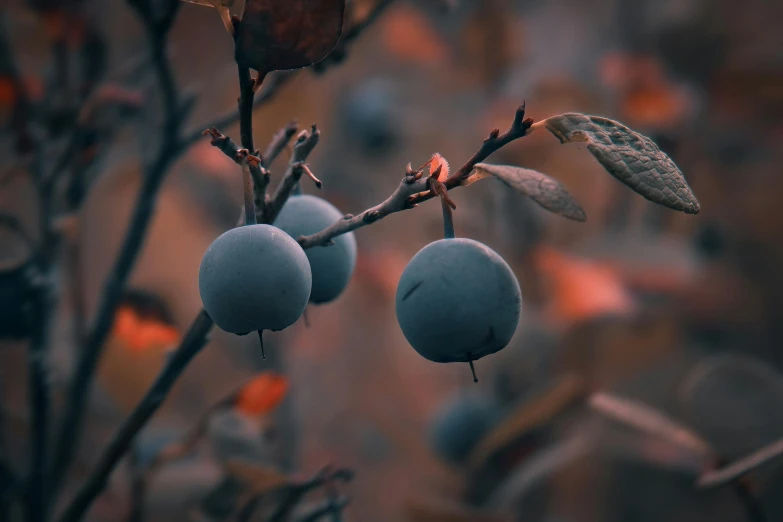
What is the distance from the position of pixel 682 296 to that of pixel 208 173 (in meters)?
0.88

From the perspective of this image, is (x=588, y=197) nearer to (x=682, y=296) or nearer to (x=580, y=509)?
(x=682, y=296)

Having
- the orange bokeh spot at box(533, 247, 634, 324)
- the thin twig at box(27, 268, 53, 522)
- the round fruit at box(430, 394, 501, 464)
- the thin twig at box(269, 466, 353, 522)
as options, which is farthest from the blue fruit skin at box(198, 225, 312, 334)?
the round fruit at box(430, 394, 501, 464)

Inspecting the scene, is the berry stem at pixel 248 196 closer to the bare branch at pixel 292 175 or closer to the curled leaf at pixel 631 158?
the bare branch at pixel 292 175

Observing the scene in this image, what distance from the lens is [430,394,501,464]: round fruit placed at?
124 centimetres

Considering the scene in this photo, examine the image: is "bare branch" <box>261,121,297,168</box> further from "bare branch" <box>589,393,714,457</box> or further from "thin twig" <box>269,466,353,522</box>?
"bare branch" <box>589,393,714,457</box>

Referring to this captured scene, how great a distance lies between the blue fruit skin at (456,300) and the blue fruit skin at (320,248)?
9 centimetres

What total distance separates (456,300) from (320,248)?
133mm

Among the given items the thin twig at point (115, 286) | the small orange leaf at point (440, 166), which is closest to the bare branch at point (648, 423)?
the small orange leaf at point (440, 166)

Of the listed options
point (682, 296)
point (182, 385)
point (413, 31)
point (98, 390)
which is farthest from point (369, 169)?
point (98, 390)

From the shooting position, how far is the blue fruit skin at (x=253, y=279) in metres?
0.44

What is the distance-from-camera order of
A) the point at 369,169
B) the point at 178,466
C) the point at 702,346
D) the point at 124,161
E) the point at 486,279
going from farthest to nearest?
the point at 369,169 < the point at 702,346 < the point at 124,161 < the point at 178,466 < the point at 486,279

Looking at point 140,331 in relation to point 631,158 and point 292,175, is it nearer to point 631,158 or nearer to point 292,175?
point 292,175

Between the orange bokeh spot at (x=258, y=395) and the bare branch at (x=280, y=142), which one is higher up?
the bare branch at (x=280, y=142)

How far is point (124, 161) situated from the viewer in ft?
3.81
